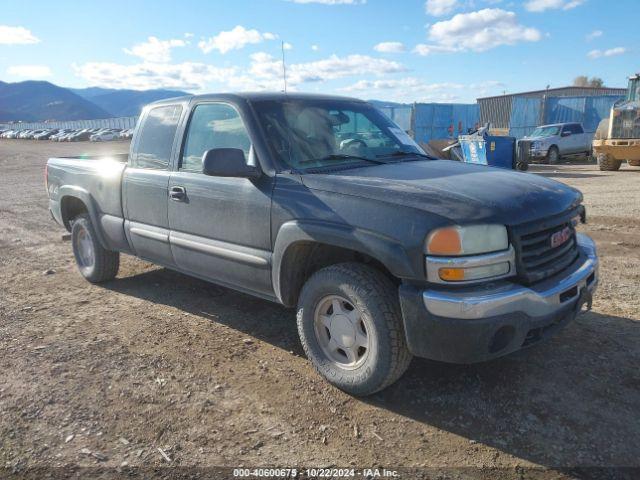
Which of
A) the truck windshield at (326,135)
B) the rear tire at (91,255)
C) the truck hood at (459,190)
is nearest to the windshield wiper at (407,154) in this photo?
the truck windshield at (326,135)

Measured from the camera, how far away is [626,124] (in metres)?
16.7

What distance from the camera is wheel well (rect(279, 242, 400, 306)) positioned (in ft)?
10.7

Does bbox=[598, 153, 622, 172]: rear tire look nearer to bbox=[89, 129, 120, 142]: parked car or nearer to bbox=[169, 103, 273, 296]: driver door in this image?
bbox=[169, 103, 273, 296]: driver door

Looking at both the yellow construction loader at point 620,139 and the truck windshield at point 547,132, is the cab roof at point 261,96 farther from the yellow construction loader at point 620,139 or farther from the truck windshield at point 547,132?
the truck windshield at point 547,132

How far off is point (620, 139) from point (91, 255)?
Answer: 16781 mm

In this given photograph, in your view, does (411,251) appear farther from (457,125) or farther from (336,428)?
(457,125)

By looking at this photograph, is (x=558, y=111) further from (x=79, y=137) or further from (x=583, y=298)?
(x=79, y=137)

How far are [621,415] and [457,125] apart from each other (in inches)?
920

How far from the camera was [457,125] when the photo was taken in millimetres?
24797

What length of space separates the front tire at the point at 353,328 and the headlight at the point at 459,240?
42 cm

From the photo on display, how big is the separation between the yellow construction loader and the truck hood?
15.4 meters

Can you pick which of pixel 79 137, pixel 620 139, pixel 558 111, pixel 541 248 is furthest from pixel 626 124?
pixel 79 137

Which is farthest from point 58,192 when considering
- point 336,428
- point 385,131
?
point 336,428

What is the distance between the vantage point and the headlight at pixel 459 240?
8.59 feet
